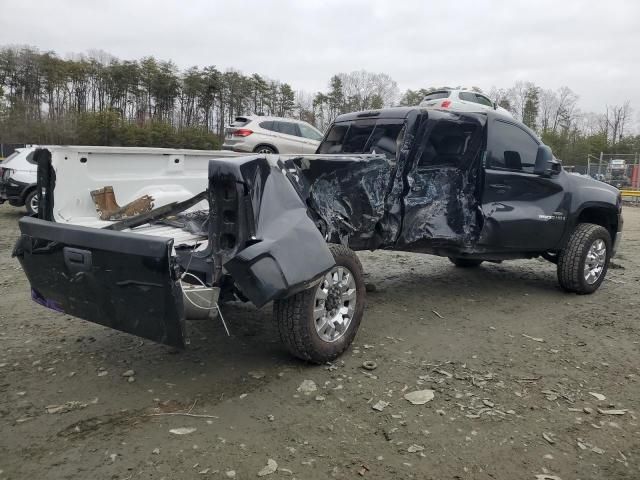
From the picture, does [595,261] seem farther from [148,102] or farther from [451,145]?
[148,102]

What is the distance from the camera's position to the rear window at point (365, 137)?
5066mm

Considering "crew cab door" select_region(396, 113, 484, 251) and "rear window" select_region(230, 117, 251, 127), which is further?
"rear window" select_region(230, 117, 251, 127)

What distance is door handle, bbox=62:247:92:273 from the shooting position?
3189 mm

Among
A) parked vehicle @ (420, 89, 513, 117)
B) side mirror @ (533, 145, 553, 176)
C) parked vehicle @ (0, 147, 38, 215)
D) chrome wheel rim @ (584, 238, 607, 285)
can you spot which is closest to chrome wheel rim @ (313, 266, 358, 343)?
side mirror @ (533, 145, 553, 176)

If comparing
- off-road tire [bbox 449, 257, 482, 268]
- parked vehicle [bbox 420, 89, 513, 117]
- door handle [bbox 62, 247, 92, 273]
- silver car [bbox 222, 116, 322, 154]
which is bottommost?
off-road tire [bbox 449, 257, 482, 268]

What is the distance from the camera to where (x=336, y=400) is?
3.32 m

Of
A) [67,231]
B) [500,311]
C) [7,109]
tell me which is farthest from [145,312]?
[7,109]

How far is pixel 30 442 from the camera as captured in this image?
9.18 feet

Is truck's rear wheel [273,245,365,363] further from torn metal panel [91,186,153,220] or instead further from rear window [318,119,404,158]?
torn metal panel [91,186,153,220]

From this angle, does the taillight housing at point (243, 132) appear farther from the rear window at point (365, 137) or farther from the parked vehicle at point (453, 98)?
the rear window at point (365, 137)

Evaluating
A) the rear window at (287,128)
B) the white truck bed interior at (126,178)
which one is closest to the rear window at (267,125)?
the rear window at (287,128)

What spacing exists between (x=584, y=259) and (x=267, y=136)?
1054cm

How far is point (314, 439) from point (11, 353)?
2.53 m

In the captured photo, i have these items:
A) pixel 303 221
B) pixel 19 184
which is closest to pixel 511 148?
pixel 303 221
